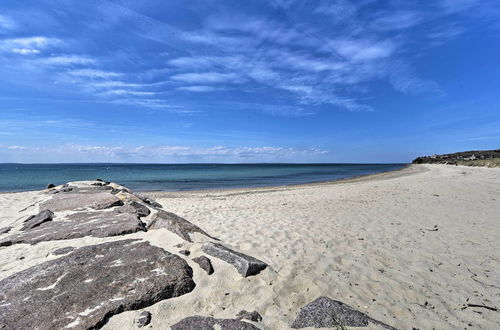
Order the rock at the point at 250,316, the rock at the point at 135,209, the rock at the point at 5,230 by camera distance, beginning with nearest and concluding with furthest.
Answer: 1. the rock at the point at 250,316
2. the rock at the point at 5,230
3. the rock at the point at 135,209

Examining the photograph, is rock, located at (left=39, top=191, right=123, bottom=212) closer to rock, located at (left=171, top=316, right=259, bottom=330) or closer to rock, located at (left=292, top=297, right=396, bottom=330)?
rock, located at (left=171, top=316, right=259, bottom=330)

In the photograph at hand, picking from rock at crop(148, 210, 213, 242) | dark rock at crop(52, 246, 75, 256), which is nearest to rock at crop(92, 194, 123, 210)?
rock at crop(148, 210, 213, 242)

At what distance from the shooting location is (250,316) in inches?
118

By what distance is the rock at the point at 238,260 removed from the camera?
158 inches

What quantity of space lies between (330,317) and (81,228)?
5567 mm

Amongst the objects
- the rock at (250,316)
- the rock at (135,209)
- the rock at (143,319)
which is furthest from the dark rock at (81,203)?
the rock at (250,316)

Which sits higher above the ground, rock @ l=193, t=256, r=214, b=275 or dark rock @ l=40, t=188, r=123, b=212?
dark rock @ l=40, t=188, r=123, b=212

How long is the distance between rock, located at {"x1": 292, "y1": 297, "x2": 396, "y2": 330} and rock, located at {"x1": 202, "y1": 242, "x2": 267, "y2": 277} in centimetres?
111

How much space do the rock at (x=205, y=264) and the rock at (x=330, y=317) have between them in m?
1.56

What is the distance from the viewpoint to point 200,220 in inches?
327

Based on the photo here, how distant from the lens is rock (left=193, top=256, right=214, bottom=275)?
13.0 feet

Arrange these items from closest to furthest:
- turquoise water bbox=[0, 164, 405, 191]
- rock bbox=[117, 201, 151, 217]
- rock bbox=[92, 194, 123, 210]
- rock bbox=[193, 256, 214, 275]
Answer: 1. rock bbox=[193, 256, 214, 275]
2. rock bbox=[117, 201, 151, 217]
3. rock bbox=[92, 194, 123, 210]
4. turquoise water bbox=[0, 164, 405, 191]

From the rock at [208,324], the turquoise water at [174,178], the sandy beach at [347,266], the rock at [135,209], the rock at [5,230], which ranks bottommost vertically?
the turquoise water at [174,178]

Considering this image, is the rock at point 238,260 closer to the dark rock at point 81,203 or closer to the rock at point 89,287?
the rock at point 89,287
